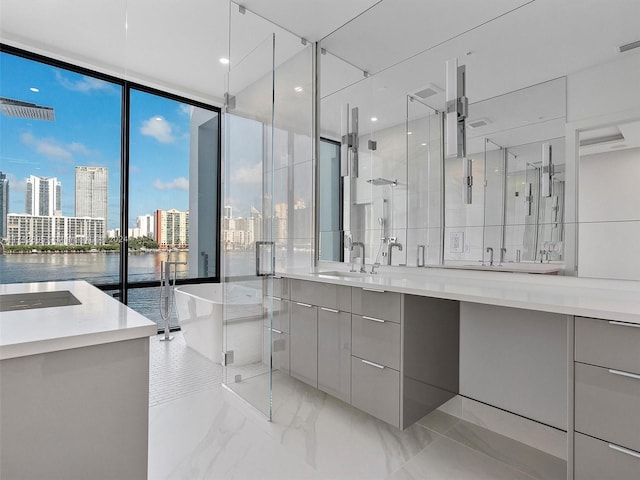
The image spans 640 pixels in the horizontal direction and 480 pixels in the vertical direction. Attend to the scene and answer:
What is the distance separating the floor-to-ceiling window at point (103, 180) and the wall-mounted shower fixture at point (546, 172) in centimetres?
345

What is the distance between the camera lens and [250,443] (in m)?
1.82

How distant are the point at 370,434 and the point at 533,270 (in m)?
1.24

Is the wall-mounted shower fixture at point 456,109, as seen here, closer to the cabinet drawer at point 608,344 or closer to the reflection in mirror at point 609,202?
the reflection in mirror at point 609,202

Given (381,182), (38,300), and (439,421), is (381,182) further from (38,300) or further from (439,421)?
(38,300)

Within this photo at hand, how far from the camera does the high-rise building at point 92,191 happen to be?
3241 millimetres

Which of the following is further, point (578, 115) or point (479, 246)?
point (479, 246)

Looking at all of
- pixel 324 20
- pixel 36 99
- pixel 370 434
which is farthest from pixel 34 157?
pixel 370 434

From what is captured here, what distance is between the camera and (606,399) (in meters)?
1.17

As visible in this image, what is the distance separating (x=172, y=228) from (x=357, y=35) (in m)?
2.73

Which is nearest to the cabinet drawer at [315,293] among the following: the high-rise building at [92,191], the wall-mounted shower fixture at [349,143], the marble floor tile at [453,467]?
the marble floor tile at [453,467]

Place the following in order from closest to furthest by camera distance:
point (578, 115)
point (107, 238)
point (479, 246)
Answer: point (578, 115) → point (479, 246) → point (107, 238)

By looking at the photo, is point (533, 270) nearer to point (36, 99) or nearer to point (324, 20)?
point (324, 20)

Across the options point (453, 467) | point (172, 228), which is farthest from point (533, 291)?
point (172, 228)

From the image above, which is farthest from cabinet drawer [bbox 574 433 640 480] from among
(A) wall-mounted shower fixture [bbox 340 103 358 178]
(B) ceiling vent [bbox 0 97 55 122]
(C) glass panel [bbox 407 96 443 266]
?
(B) ceiling vent [bbox 0 97 55 122]
